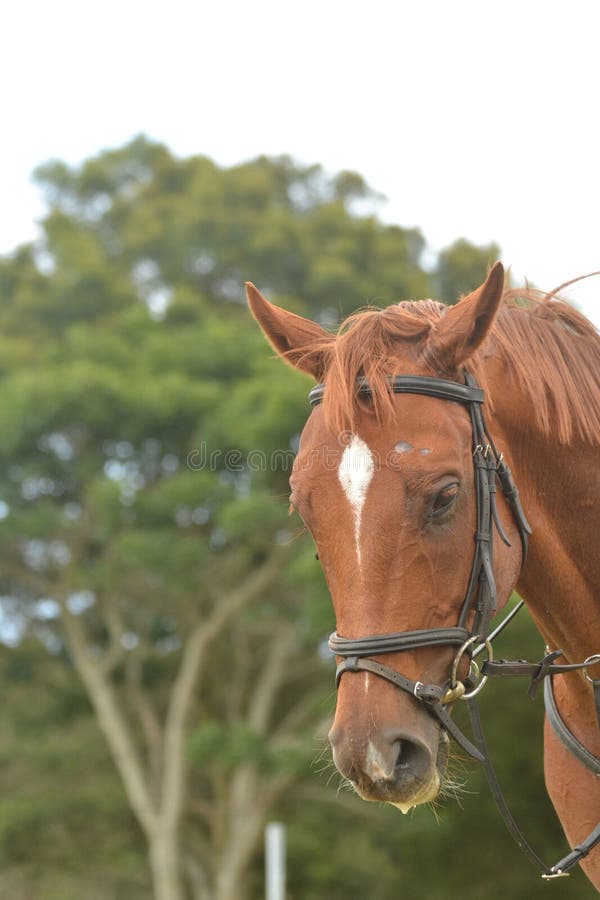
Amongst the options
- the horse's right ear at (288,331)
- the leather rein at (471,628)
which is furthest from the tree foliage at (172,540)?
the leather rein at (471,628)

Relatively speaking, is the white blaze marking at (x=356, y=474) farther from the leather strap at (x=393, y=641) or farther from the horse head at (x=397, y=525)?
the leather strap at (x=393, y=641)

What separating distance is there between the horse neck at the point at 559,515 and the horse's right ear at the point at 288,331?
66 cm

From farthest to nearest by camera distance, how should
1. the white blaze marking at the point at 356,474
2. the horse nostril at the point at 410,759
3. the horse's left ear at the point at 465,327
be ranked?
1. the horse's left ear at the point at 465,327
2. the white blaze marking at the point at 356,474
3. the horse nostril at the point at 410,759

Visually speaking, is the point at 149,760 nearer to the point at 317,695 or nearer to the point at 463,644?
the point at 317,695

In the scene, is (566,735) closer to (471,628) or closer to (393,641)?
(471,628)

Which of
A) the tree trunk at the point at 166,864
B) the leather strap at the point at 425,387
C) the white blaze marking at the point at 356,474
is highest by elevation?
the tree trunk at the point at 166,864

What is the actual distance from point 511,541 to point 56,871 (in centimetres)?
1960

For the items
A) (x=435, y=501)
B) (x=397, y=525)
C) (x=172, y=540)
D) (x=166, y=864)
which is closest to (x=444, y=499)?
(x=435, y=501)

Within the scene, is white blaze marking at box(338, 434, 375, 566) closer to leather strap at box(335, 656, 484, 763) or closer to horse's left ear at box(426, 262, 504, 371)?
leather strap at box(335, 656, 484, 763)

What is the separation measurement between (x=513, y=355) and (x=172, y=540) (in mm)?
12986

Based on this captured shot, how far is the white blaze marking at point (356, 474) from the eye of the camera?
2977 mm

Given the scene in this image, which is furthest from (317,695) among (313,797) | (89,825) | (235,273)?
(235,273)

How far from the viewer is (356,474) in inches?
119

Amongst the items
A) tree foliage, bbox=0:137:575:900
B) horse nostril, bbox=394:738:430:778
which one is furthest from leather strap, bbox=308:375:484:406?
tree foliage, bbox=0:137:575:900
